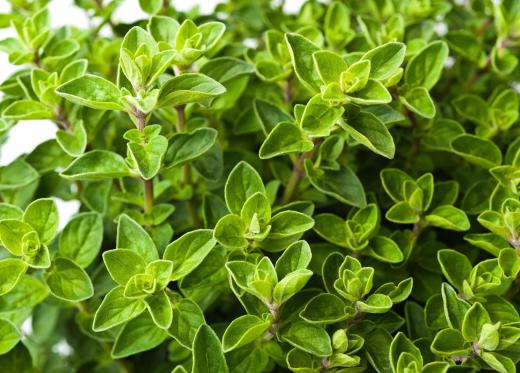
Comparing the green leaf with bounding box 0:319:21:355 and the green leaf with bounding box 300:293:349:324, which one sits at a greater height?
the green leaf with bounding box 300:293:349:324

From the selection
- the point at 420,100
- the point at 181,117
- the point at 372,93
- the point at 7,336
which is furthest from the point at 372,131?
the point at 7,336

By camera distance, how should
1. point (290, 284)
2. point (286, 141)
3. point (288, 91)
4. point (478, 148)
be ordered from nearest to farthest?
point (290, 284)
point (286, 141)
point (478, 148)
point (288, 91)

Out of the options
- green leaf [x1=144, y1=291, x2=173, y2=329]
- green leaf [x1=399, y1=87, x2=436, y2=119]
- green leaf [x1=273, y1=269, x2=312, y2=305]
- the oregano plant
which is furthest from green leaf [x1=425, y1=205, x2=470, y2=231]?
green leaf [x1=144, y1=291, x2=173, y2=329]

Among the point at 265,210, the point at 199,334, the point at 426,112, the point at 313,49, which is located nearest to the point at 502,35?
the point at 426,112

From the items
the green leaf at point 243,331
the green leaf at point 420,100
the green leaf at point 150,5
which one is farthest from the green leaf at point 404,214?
the green leaf at point 150,5

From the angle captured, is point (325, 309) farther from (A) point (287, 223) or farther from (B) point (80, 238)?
(B) point (80, 238)

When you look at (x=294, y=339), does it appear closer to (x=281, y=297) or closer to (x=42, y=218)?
(x=281, y=297)

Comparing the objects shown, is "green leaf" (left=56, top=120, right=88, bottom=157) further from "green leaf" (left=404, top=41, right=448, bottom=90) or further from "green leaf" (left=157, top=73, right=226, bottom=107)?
"green leaf" (left=404, top=41, right=448, bottom=90)
